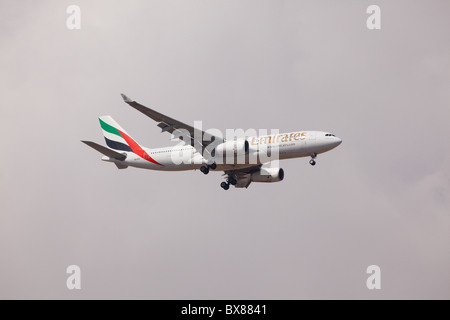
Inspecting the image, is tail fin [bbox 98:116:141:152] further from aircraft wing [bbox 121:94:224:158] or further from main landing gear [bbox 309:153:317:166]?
main landing gear [bbox 309:153:317:166]

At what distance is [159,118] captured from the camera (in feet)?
208

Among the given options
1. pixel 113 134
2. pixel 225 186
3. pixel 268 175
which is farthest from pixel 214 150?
pixel 113 134

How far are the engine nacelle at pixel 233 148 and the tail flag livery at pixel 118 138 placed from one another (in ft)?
28.0

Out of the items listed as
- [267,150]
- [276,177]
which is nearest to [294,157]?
[267,150]

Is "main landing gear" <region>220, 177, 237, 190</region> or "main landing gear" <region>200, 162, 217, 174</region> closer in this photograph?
"main landing gear" <region>200, 162, 217, 174</region>

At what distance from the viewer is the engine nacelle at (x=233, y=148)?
6581 cm

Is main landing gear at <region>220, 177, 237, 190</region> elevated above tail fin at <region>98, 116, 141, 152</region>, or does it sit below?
below

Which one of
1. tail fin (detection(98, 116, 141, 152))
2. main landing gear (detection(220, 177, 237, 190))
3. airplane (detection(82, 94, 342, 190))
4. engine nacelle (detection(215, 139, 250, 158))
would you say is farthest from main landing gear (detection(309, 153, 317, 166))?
tail fin (detection(98, 116, 141, 152))

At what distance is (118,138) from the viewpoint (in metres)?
74.8

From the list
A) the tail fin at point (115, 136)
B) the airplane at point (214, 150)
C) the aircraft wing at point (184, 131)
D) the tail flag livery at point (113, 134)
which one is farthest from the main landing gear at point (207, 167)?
the tail flag livery at point (113, 134)

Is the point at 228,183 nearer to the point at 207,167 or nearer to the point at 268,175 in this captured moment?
the point at 268,175

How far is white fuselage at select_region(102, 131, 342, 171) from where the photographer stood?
64.6 m

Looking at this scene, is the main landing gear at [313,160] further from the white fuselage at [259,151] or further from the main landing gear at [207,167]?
the main landing gear at [207,167]

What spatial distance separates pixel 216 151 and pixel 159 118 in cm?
687
